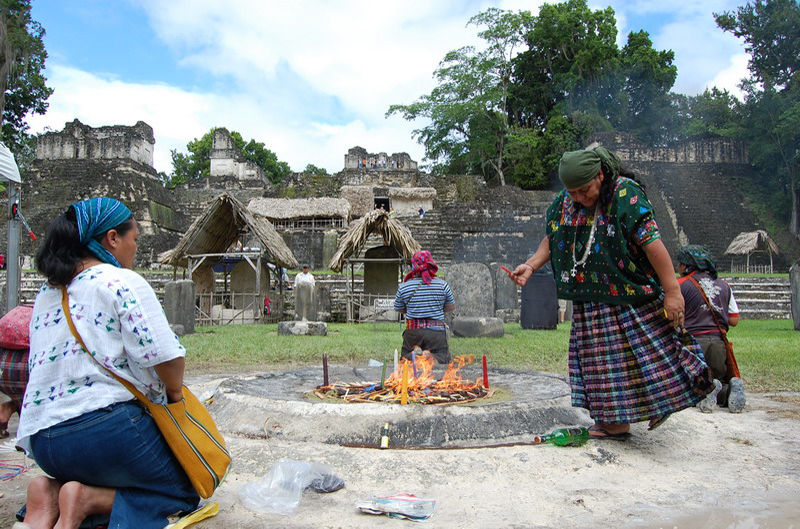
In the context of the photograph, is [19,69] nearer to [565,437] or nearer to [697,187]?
[565,437]

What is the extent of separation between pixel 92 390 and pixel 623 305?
8.70 ft

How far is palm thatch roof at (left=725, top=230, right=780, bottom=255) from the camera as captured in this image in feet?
79.6

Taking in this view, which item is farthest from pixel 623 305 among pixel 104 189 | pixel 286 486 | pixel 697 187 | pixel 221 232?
pixel 697 187

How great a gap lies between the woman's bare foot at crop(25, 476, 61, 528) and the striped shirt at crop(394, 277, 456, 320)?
12.8ft

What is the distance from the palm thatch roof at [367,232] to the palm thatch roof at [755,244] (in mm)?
17124

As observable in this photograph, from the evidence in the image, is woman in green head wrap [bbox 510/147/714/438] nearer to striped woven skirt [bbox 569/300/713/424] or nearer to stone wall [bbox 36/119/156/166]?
striped woven skirt [bbox 569/300/713/424]

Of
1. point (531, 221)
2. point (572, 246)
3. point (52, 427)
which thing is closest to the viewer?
point (52, 427)

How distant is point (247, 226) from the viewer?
1555 cm

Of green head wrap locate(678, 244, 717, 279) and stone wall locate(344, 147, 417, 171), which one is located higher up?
stone wall locate(344, 147, 417, 171)

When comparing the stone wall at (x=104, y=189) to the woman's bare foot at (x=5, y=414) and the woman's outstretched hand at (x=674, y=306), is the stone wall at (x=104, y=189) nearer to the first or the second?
the woman's bare foot at (x=5, y=414)

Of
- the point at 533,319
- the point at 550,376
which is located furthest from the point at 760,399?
the point at 533,319

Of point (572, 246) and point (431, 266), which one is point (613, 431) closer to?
point (572, 246)

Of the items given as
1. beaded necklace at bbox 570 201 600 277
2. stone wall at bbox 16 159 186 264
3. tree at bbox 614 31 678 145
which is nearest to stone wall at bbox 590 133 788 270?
tree at bbox 614 31 678 145

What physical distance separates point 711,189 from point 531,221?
11.5 m
